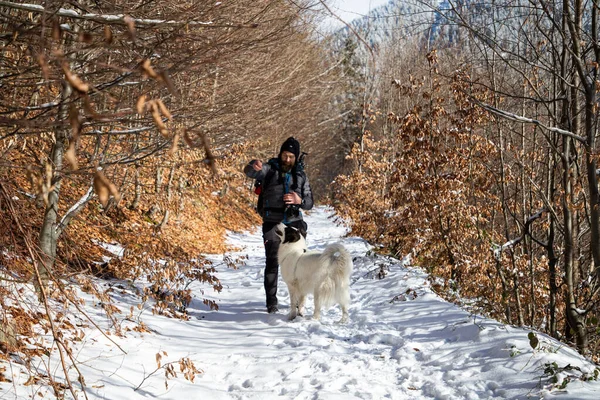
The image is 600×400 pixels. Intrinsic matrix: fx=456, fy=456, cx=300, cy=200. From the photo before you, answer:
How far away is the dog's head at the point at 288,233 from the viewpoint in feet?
20.0

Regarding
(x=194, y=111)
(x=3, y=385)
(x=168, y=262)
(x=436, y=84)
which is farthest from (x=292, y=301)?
(x=436, y=84)

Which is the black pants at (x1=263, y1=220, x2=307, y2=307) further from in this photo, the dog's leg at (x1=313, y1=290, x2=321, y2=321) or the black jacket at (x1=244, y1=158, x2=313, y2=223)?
the dog's leg at (x1=313, y1=290, x2=321, y2=321)

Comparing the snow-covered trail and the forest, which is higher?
the forest

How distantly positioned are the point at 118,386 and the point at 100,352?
0.75 meters

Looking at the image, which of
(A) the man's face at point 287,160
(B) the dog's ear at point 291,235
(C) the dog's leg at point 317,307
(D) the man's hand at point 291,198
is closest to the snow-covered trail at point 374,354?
(C) the dog's leg at point 317,307

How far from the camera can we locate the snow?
145 inches

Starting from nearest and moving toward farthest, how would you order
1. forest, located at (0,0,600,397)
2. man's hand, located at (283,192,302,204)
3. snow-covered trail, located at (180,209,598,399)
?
forest, located at (0,0,600,397) → snow-covered trail, located at (180,209,598,399) → man's hand, located at (283,192,302,204)

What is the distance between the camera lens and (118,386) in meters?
3.55

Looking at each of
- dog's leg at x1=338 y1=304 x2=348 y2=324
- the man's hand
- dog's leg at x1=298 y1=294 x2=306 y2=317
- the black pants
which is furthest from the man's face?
dog's leg at x1=338 y1=304 x2=348 y2=324

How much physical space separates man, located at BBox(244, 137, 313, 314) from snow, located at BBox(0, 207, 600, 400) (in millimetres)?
657

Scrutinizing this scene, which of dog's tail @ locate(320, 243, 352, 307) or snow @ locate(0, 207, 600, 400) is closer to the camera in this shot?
snow @ locate(0, 207, 600, 400)

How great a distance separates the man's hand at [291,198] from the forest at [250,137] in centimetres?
104

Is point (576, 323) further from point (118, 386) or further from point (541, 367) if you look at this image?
point (118, 386)

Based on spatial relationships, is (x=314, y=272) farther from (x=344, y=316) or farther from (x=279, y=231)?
(x=279, y=231)
